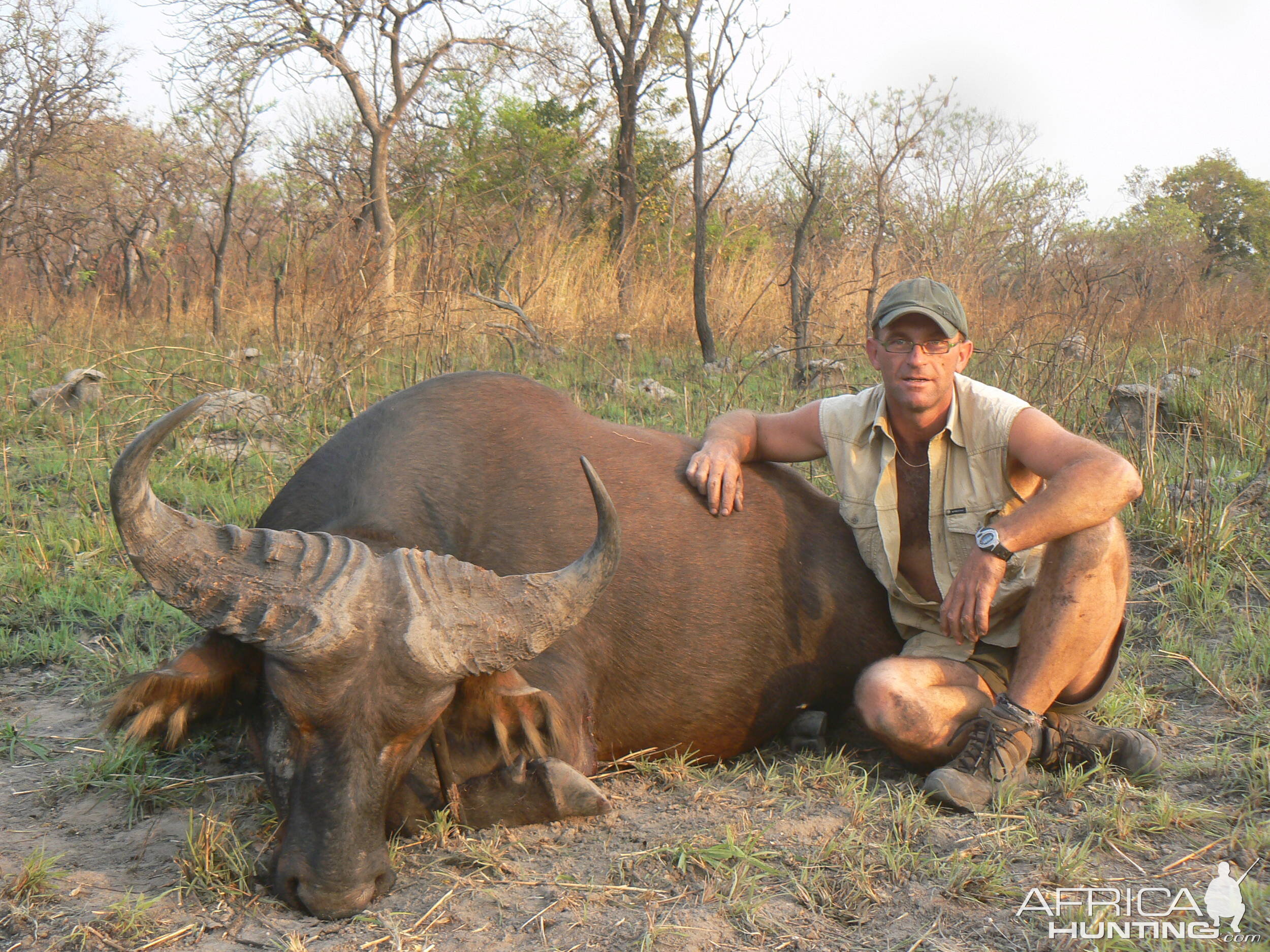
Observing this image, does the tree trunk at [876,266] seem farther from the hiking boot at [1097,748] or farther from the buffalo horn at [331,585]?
the buffalo horn at [331,585]

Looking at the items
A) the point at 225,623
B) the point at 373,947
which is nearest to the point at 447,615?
the point at 225,623

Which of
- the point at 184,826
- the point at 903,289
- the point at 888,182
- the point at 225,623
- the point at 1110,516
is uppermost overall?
the point at 888,182

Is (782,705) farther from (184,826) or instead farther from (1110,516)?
(184,826)

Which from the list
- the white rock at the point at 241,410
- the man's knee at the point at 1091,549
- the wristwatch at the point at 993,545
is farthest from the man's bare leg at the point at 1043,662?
the white rock at the point at 241,410

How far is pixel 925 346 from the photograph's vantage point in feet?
11.2

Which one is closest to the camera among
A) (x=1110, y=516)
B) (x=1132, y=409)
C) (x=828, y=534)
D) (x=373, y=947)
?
(x=373, y=947)

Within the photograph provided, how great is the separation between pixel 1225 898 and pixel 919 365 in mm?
1724

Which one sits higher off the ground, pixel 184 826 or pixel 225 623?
pixel 225 623

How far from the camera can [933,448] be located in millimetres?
3529

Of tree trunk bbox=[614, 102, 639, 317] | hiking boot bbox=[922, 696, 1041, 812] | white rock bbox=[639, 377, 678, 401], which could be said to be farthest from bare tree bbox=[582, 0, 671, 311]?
hiking boot bbox=[922, 696, 1041, 812]

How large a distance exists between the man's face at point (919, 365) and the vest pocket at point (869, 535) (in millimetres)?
409

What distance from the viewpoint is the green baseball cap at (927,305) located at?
3.35 m

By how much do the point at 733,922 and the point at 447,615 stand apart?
994mm

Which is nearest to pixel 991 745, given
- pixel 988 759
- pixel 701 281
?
pixel 988 759
